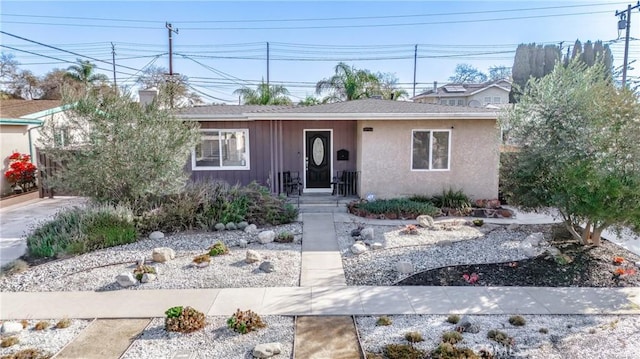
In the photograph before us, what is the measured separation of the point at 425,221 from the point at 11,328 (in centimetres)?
806

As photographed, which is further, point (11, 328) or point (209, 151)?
point (209, 151)

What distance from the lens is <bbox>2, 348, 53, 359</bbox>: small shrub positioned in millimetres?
4051

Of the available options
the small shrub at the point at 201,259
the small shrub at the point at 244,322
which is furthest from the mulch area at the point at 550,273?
the small shrub at the point at 201,259

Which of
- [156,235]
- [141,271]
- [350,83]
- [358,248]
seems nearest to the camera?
[141,271]

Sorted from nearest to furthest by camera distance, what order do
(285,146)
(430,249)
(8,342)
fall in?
(8,342)
(430,249)
(285,146)

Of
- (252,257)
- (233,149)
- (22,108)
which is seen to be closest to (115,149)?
(252,257)

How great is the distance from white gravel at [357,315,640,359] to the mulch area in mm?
1157

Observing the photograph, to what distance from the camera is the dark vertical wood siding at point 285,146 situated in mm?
12852

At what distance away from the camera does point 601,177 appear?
6594 millimetres

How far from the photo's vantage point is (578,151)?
7.47m

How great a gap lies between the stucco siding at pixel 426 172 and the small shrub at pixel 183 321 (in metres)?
7.99

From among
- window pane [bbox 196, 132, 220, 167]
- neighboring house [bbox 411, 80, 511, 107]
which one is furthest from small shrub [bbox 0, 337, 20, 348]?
neighboring house [bbox 411, 80, 511, 107]

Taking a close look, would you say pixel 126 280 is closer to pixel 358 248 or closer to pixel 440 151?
pixel 358 248

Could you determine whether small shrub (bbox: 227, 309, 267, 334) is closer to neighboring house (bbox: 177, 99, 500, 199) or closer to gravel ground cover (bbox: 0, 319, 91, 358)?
gravel ground cover (bbox: 0, 319, 91, 358)
